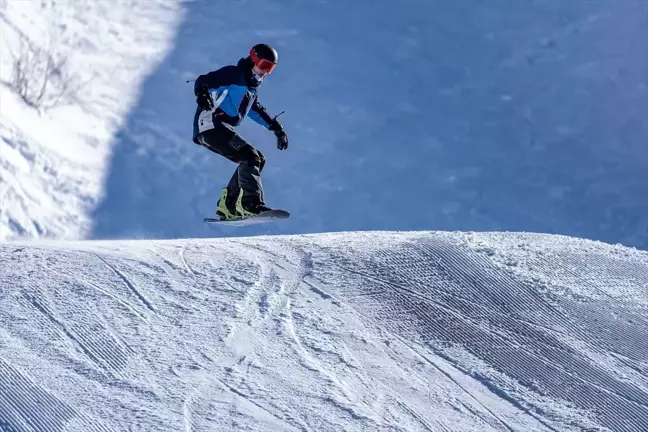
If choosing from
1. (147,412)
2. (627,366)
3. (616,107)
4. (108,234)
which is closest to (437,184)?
(616,107)

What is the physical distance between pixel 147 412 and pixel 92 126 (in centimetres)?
1536

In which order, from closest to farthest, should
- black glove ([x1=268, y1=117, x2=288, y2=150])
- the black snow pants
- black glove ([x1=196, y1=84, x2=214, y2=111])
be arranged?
black glove ([x1=196, y1=84, x2=214, y2=111]) < the black snow pants < black glove ([x1=268, y1=117, x2=288, y2=150])

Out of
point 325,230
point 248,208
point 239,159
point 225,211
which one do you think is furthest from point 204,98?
point 325,230

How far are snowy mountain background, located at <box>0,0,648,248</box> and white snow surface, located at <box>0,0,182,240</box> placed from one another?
0.13 feet

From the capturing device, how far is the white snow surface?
1714 cm

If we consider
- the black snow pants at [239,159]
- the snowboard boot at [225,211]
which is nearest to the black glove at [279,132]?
the black snow pants at [239,159]

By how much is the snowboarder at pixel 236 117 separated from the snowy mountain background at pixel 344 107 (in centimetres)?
1032

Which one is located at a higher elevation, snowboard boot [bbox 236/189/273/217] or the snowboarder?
the snowboarder

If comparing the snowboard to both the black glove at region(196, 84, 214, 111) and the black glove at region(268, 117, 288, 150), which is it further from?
the black glove at region(196, 84, 214, 111)

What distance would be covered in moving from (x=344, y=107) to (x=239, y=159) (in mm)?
14559

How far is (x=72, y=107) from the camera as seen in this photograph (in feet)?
64.7

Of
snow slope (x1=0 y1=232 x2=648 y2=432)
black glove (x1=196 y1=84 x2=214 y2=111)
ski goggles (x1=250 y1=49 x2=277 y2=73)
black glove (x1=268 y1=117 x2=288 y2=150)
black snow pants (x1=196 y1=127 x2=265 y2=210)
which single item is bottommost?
snow slope (x1=0 y1=232 x2=648 y2=432)

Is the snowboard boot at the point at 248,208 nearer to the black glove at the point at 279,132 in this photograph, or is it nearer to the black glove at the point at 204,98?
the black glove at the point at 279,132

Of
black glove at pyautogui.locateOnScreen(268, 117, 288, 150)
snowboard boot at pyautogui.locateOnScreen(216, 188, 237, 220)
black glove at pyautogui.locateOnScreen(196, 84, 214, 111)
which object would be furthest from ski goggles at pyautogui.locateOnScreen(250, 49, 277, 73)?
snowboard boot at pyautogui.locateOnScreen(216, 188, 237, 220)
